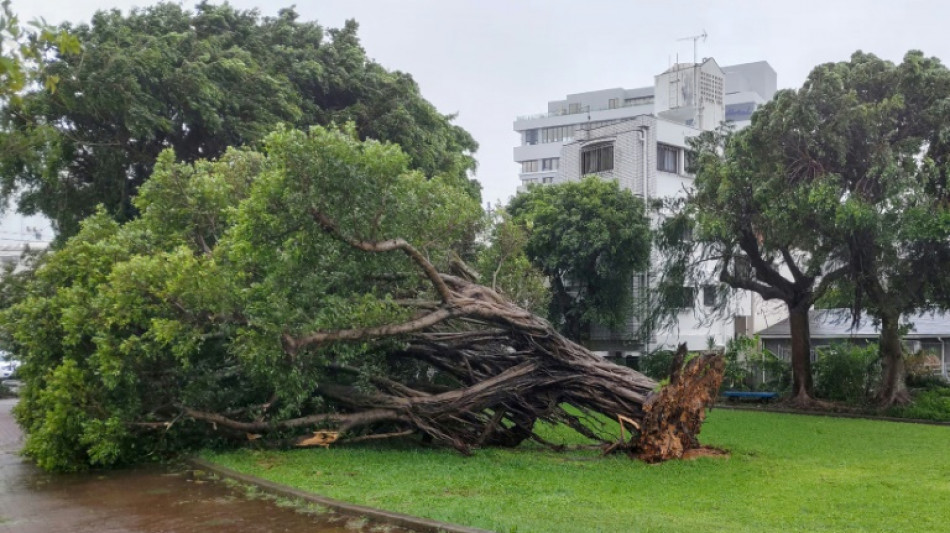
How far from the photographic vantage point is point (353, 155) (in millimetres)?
11438

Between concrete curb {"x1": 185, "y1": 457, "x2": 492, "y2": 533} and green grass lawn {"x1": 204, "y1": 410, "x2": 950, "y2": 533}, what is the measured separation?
206 mm

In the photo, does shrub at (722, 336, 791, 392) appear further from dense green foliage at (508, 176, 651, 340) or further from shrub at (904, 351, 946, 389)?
dense green foliage at (508, 176, 651, 340)

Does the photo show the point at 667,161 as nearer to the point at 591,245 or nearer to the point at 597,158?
the point at 597,158

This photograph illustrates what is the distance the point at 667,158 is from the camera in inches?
1259

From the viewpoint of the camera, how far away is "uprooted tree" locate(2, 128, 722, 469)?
38.6 feet

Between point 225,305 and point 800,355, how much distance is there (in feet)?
56.3

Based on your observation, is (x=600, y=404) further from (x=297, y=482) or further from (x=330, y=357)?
(x=297, y=482)

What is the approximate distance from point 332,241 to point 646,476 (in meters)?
5.40

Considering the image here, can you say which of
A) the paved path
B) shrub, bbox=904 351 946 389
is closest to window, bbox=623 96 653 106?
shrub, bbox=904 351 946 389

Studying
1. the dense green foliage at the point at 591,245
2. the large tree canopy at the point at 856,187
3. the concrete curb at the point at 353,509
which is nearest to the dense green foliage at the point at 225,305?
the concrete curb at the point at 353,509

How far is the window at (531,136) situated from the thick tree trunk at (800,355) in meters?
41.7

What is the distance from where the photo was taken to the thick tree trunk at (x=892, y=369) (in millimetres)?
21144

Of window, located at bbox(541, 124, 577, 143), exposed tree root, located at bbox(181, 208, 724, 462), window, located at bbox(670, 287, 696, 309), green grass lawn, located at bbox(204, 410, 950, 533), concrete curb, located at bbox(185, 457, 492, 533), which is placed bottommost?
concrete curb, located at bbox(185, 457, 492, 533)


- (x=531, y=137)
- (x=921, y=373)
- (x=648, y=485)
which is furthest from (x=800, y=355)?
(x=531, y=137)
